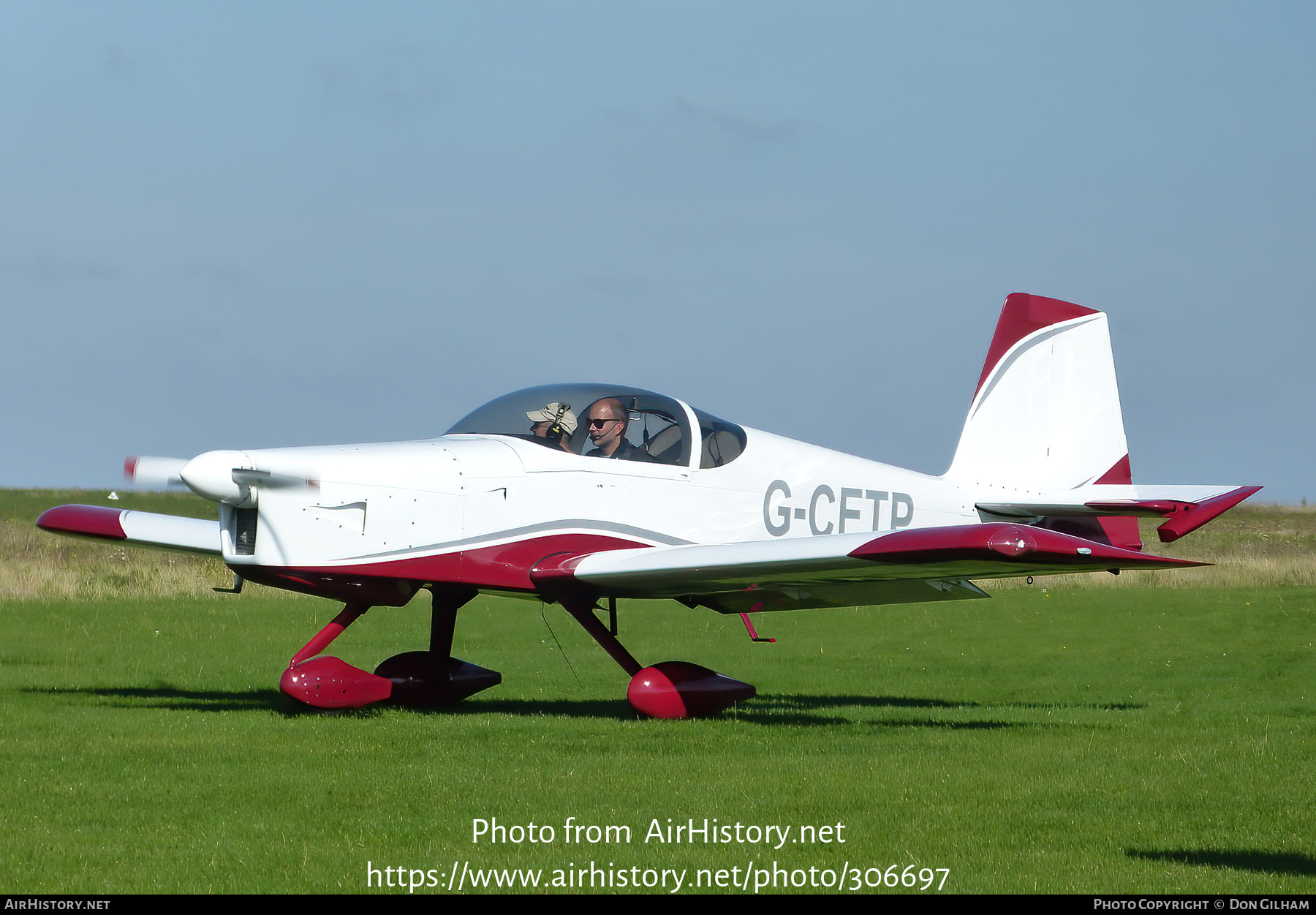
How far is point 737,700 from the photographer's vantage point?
9938 mm

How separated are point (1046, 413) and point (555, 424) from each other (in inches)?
206

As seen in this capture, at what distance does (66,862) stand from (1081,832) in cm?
404

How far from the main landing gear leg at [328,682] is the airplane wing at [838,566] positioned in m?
1.43

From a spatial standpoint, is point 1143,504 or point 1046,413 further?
point 1046,413

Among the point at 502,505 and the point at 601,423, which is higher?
the point at 601,423

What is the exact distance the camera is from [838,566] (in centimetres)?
896

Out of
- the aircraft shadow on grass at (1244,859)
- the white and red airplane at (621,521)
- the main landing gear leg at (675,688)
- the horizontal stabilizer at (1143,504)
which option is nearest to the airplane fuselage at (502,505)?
the white and red airplane at (621,521)

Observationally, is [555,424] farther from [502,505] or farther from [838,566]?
[838,566]

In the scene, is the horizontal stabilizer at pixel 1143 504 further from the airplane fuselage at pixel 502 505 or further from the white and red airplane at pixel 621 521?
the airplane fuselage at pixel 502 505

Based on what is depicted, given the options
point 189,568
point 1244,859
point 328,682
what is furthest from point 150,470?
point 189,568

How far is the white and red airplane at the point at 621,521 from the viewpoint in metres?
9.01

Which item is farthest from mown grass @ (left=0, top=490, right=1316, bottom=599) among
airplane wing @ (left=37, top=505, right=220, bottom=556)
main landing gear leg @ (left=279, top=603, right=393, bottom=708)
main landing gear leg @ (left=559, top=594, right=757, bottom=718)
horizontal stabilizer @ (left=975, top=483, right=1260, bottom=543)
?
main landing gear leg @ (left=279, top=603, right=393, bottom=708)
